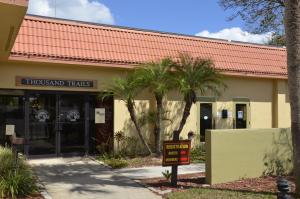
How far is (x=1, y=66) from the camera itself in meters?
15.2

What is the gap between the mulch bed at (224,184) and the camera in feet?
35.0

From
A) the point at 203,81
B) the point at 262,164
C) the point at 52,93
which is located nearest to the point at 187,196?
the point at 262,164

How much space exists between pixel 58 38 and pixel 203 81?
212 inches

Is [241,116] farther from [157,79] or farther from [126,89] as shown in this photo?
[126,89]

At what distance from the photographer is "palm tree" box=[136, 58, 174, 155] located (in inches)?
615

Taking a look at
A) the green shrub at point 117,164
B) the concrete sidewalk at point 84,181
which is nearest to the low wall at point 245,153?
the concrete sidewalk at point 84,181

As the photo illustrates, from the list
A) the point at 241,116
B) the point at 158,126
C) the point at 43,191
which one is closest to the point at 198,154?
the point at 158,126

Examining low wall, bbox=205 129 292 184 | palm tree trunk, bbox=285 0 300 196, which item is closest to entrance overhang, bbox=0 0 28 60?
low wall, bbox=205 129 292 184

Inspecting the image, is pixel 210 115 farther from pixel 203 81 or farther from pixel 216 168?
pixel 216 168

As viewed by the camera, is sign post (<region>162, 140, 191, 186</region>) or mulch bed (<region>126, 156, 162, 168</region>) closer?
sign post (<region>162, 140, 191, 186</region>)

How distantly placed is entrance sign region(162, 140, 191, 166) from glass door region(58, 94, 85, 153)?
21.5 ft

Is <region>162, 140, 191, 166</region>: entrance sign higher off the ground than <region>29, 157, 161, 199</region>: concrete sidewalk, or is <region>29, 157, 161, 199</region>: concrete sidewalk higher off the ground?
<region>162, 140, 191, 166</region>: entrance sign

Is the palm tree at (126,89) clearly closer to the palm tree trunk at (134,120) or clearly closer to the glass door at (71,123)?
the palm tree trunk at (134,120)

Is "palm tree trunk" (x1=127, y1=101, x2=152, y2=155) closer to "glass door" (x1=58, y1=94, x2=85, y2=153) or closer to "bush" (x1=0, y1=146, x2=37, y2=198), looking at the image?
"glass door" (x1=58, y1=94, x2=85, y2=153)
